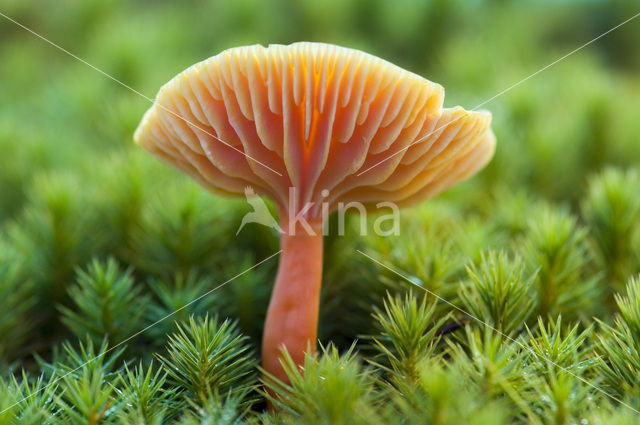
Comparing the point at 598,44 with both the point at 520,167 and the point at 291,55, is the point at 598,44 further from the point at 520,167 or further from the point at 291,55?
the point at 291,55

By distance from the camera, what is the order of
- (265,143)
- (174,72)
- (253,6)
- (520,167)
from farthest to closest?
(253,6) → (174,72) → (520,167) → (265,143)

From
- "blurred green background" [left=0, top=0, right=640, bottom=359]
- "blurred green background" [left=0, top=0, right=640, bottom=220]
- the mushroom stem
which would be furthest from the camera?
"blurred green background" [left=0, top=0, right=640, bottom=220]

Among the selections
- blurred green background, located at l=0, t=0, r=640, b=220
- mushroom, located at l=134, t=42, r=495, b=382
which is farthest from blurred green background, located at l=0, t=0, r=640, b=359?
mushroom, located at l=134, t=42, r=495, b=382

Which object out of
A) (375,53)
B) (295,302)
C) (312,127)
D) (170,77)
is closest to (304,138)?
(312,127)

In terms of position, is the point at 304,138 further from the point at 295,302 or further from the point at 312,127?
the point at 295,302

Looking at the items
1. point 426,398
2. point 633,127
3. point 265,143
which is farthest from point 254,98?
point 633,127

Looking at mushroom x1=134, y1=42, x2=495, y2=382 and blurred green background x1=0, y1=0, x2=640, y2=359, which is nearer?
mushroom x1=134, y1=42, x2=495, y2=382

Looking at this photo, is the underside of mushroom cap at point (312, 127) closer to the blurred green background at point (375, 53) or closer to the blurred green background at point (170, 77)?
the blurred green background at point (170, 77)

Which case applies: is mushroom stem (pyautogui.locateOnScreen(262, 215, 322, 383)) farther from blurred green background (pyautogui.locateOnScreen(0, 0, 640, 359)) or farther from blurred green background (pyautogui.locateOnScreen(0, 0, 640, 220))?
blurred green background (pyautogui.locateOnScreen(0, 0, 640, 220))

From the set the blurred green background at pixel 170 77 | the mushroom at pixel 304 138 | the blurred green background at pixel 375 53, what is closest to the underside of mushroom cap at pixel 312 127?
the mushroom at pixel 304 138
